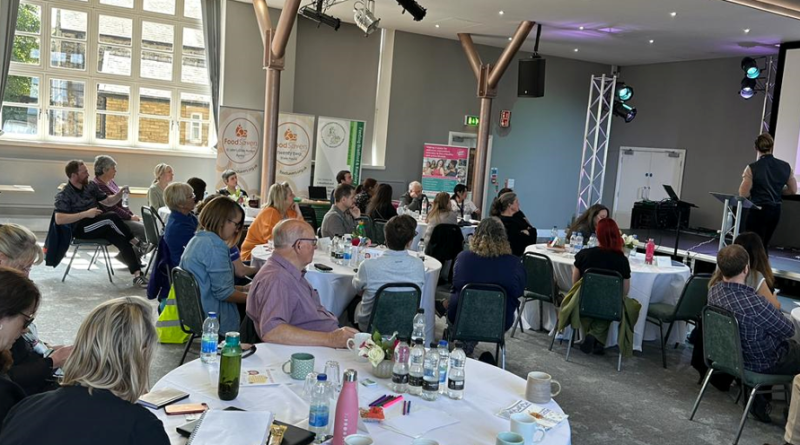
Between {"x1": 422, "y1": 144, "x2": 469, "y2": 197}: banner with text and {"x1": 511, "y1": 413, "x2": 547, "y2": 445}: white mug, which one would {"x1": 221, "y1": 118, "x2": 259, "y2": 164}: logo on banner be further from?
{"x1": 511, "y1": 413, "x2": 547, "y2": 445}: white mug

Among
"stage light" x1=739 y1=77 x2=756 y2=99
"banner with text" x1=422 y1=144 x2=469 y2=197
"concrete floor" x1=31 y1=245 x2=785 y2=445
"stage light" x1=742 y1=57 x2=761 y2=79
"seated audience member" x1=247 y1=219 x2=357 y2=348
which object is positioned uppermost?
"stage light" x1=742 y1=57 x2=761 y2=79

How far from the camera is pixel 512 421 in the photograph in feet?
7.34

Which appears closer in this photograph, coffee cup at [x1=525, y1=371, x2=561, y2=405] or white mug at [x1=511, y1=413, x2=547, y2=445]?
white mug at [x1=511, y1=413, x2=547, y2=445]

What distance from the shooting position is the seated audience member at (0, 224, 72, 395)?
8.28 feet

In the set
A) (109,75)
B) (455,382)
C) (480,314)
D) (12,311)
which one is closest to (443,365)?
(455,382)

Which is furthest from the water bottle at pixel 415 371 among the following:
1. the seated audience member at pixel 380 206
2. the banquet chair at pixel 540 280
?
the seated audience member at pixel 380 206

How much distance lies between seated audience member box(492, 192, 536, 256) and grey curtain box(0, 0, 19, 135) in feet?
25.2

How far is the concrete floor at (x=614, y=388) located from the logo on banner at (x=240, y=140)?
4.31 meters

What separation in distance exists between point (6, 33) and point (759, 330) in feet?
34.3

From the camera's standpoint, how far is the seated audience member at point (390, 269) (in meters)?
4.39

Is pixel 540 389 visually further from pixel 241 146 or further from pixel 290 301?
pixel 241 146

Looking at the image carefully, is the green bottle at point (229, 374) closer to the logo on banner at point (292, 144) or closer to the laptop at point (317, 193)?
the laptop at point (317, 193)

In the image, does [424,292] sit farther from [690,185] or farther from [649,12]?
[690,185]

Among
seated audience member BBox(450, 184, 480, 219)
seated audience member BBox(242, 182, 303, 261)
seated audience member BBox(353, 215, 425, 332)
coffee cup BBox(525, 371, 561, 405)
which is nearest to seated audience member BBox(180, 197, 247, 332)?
seated audience member BBox(353, 215, 425, 332)
